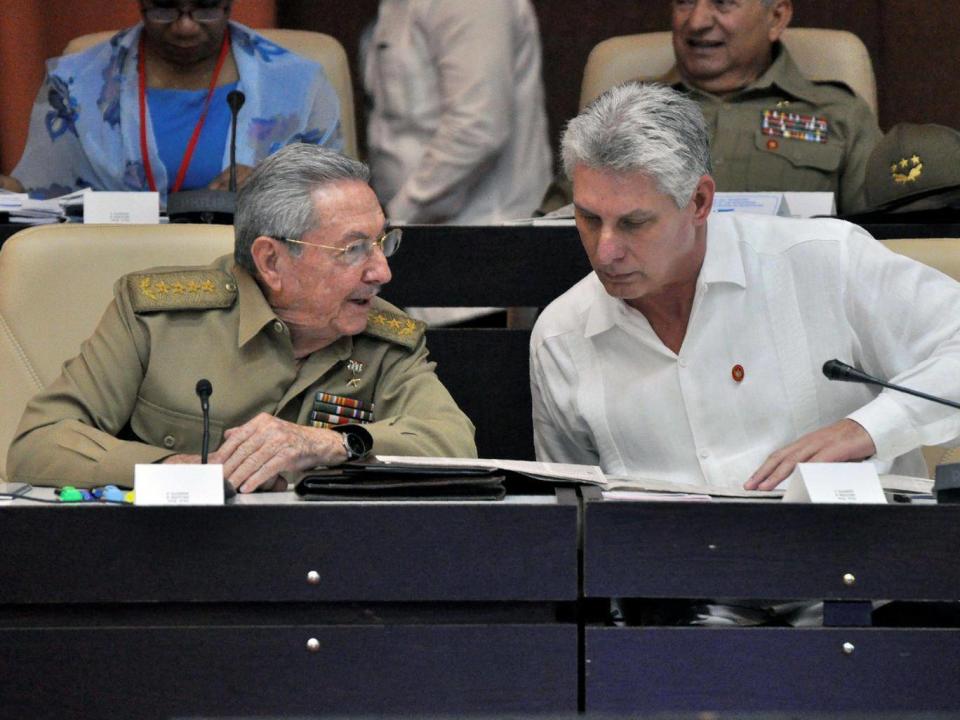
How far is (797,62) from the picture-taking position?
355cm

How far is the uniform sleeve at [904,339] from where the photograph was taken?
2234 millimetres

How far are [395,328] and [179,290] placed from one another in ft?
1.10

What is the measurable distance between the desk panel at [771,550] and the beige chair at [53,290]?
3.68 ft

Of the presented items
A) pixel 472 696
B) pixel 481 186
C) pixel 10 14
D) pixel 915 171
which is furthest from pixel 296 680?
pixel 10 14

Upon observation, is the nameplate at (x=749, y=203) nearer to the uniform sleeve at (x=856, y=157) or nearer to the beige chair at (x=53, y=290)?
the uniform sleeve at (x=856, y=157)

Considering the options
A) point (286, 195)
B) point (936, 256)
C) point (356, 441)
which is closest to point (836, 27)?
point (936, 256)

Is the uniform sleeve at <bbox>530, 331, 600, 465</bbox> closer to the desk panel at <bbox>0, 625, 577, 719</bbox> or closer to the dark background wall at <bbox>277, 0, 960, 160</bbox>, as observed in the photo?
the desk panel at <bbox>0, 625, 577, 719</bbox>

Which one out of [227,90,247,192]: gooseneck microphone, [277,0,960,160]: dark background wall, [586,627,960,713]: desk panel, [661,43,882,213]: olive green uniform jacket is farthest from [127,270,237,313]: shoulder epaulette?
[277,0,960,160]: dark background wall

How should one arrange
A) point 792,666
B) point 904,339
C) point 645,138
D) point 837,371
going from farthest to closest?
1. point 904,339
2. point 645,138
3. point 837,371
4. point 792,666

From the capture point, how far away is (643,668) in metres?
1.64

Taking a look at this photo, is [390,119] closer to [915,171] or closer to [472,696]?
[915,171]

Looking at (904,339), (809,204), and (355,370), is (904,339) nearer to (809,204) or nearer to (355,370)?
(809,204)

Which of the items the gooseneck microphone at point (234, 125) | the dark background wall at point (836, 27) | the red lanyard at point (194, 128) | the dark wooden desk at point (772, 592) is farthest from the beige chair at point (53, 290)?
the dark background wall at point (836, 27)

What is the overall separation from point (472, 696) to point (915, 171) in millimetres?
1587
